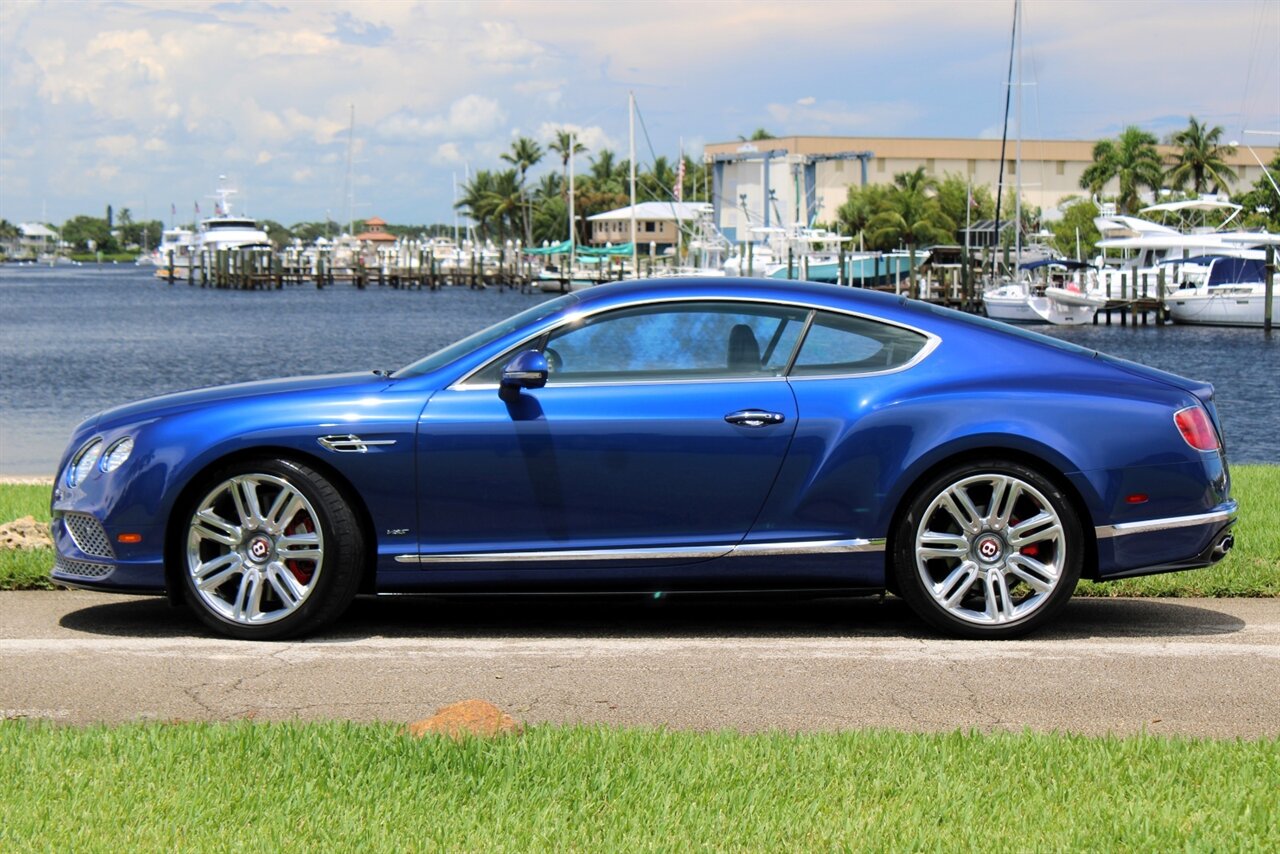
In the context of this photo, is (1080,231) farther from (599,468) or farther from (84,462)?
(84,462)

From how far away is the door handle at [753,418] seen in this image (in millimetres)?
6258

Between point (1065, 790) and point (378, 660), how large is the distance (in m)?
2.84

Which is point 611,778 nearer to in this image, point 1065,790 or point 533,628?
point 1065,790

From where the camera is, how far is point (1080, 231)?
3964 inches

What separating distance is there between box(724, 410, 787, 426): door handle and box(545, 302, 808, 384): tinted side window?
0.74ft

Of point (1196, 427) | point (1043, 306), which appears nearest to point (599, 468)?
point (1196, 427)

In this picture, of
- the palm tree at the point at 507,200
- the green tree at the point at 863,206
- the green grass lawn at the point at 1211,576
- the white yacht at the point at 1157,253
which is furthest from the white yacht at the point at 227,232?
the green grass lawn at the point at 1211,576

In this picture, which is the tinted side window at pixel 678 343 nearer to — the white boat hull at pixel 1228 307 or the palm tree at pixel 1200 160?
the white boat hull at pixel 1228 307

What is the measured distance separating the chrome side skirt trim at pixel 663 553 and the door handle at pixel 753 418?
49 cm

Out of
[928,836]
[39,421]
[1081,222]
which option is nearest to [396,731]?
[928,836]

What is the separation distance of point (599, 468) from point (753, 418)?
0.65 metres

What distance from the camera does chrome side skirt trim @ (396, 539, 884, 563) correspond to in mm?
6293

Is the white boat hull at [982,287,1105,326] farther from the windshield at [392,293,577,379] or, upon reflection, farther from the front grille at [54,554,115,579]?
the front grille at [54,554,115,579]

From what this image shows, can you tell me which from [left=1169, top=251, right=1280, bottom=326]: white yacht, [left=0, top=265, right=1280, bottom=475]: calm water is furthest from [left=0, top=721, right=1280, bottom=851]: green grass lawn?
[left=1169, top=251, right=1280, bottom=326]: white yacht
